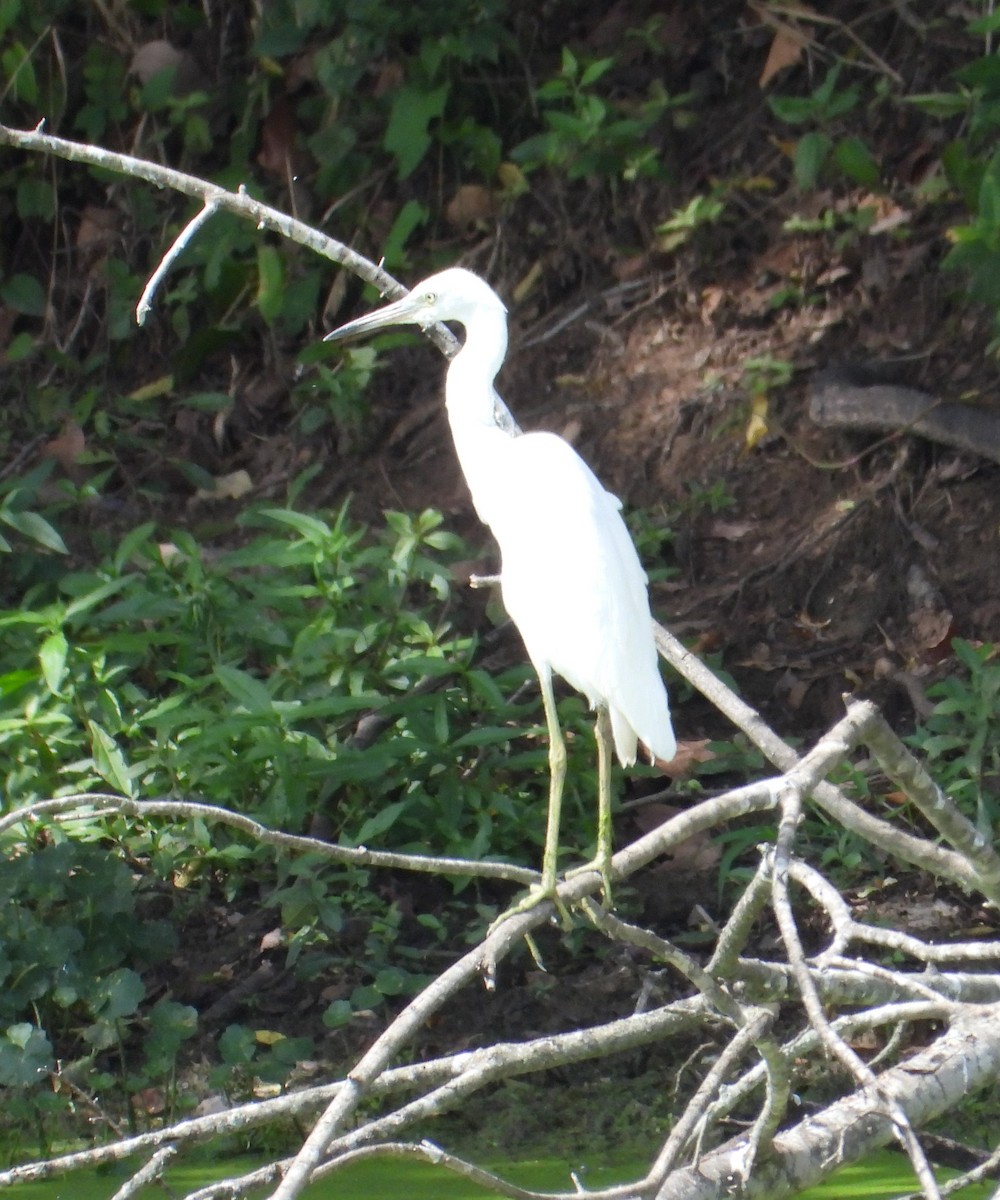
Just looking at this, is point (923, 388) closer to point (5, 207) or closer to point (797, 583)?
point (797, 583)

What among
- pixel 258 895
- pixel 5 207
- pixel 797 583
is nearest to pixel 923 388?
pixel 797 583

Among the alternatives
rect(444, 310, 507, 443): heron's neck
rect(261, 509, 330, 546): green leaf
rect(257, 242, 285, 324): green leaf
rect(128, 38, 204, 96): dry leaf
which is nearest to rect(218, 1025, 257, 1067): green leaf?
rect(261, 509, 330, 546): green leaf

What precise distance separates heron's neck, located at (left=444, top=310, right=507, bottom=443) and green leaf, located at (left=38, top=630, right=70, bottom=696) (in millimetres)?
1340

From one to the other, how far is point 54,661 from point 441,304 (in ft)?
4.50

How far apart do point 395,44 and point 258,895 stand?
3.12 m

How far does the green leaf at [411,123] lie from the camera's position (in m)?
5.37

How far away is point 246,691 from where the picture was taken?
3615 millimetres

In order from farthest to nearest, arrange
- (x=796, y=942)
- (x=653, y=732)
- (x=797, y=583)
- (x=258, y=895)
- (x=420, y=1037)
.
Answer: (x=797, y=583), (x=258, y=895), (x=420, y=1037), (x=653, y=732), (x=796, y=942)

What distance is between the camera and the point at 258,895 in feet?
12.4

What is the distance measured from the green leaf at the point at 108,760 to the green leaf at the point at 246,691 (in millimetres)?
277

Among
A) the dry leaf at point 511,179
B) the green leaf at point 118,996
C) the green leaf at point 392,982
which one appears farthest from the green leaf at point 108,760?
the dry leaf at point 511,179

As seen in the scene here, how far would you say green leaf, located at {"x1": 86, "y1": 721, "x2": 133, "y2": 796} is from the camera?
139 inches

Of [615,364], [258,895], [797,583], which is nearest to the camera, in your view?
[258,895]

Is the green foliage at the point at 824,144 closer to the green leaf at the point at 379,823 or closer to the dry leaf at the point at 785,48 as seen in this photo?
the dry leaf at the point at 785,48
